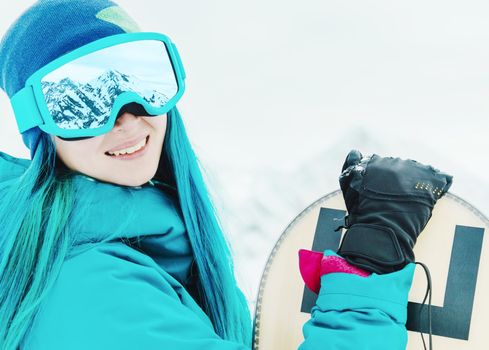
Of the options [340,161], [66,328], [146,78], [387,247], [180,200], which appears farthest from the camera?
[340,161]

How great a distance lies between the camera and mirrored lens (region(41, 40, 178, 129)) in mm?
1095

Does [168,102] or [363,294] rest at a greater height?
[168,102]

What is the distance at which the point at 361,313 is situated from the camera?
3.31 feet

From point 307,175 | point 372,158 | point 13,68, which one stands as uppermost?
point 13,68

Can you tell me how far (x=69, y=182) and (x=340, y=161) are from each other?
10.8 ft

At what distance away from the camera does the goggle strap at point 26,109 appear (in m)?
1.09

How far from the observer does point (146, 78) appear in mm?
1188

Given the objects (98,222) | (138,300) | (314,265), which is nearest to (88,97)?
(98,222)

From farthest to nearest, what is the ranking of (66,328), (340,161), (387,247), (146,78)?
(340,161) < (146,78) < (387,247) < (66,328)

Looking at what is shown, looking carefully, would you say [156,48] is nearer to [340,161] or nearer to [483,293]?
[483,293]

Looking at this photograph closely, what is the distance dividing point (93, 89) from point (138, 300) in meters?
0.43

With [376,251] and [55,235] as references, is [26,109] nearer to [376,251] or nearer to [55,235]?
[55,235]

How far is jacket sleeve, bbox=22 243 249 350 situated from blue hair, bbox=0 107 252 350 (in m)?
0.03

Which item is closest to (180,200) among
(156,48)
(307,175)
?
(156,48)
